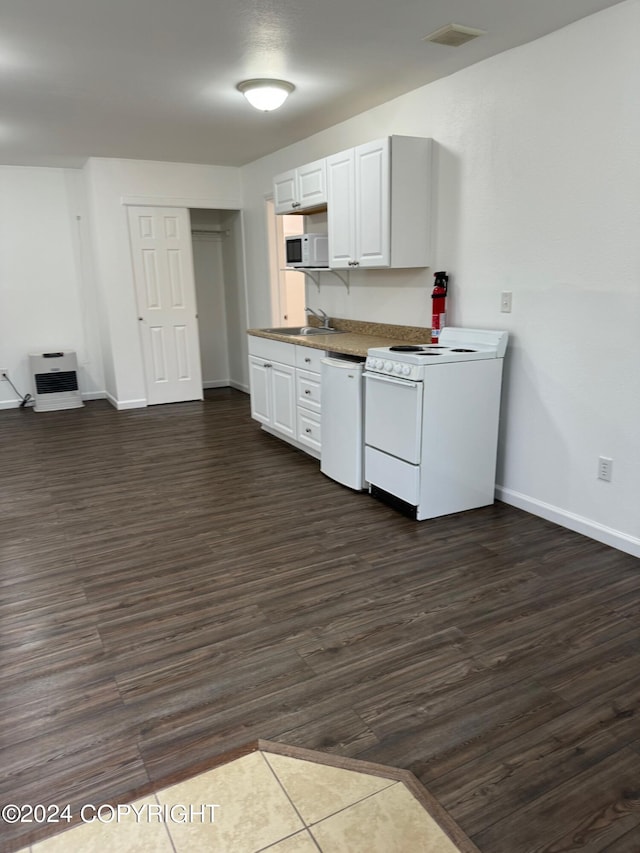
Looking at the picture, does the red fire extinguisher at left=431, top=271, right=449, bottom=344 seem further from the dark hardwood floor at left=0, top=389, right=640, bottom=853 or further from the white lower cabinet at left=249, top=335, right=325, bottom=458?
the dark hardwood floor at left=0, top=389, right=640, bottom=853

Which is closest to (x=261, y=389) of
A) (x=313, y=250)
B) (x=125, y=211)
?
(x=313, y=250)

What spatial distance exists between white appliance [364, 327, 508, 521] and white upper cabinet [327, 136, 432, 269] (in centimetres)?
75

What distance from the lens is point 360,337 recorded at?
15.3ft

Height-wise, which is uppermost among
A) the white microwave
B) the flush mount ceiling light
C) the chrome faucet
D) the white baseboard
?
the flush mount ceiling light

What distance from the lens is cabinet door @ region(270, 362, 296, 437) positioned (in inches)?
184

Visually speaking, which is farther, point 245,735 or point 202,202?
point 202,202

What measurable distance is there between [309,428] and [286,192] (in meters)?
2.09

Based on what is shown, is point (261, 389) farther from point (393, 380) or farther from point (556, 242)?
point (556, 242)

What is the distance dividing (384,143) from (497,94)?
2.36ft

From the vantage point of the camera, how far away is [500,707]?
1.91m

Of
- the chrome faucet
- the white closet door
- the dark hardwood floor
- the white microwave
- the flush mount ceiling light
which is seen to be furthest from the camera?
the white closet door

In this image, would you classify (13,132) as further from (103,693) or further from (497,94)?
(103,693)

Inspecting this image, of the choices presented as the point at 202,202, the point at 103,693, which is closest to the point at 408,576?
the point at 103,693

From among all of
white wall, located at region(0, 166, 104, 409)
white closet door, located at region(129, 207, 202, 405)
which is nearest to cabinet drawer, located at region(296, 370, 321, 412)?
white closet door, located at region(129, 207, 202, 405)
